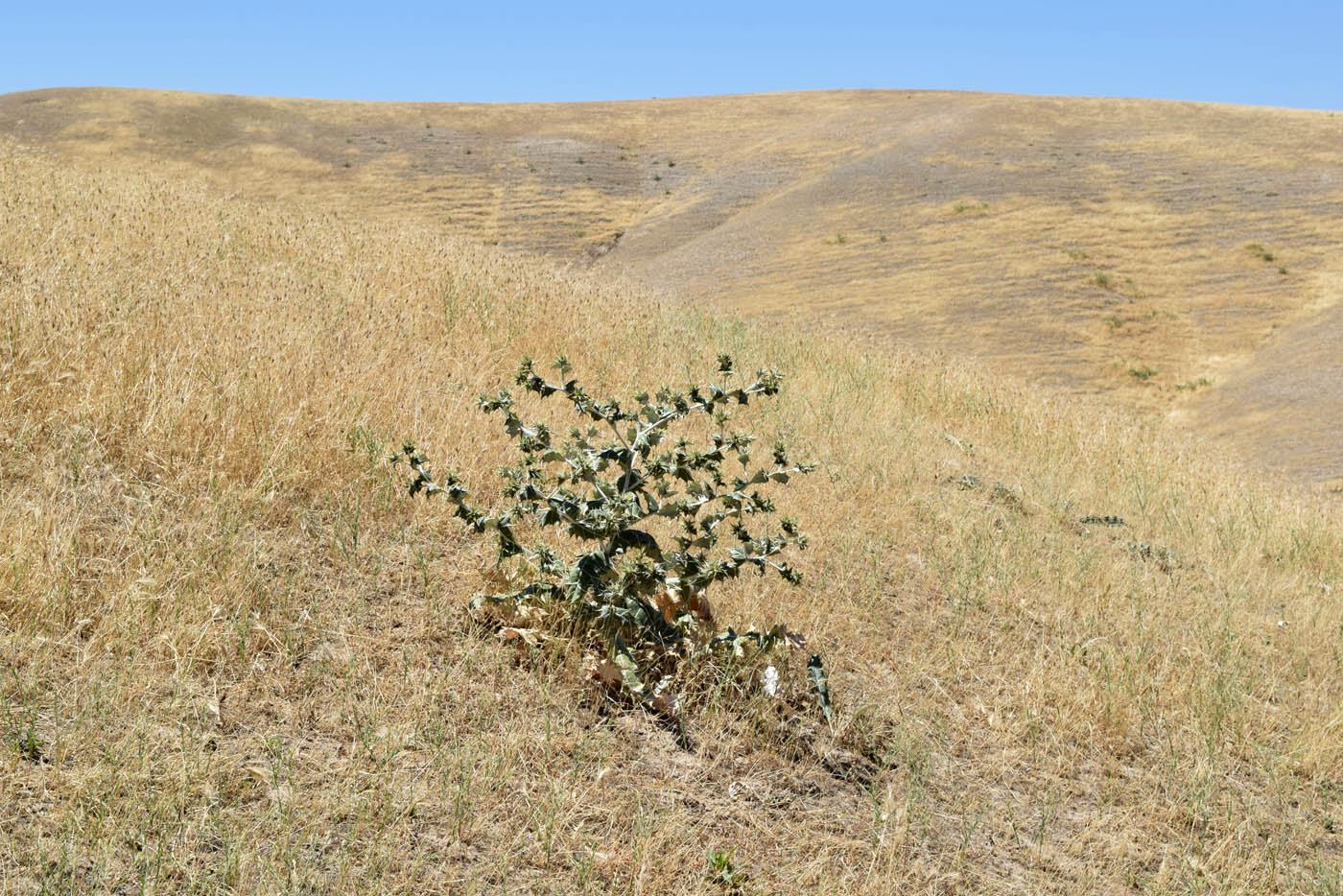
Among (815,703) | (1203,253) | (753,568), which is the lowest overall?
(815,703)

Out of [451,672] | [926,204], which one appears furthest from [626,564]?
[926,204]

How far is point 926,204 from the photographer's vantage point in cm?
2406

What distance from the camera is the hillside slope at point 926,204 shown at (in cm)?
1652

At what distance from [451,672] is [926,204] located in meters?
23.1

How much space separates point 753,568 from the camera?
3.96m

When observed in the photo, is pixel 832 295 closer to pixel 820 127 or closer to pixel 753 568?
pixel 753 568

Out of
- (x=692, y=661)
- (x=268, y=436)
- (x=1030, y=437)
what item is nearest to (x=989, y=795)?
(x=692, y=661)

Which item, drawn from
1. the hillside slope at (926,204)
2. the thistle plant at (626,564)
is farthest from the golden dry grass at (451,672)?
the hillside slope at (926,204)

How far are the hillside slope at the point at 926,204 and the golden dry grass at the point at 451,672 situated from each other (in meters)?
8.30

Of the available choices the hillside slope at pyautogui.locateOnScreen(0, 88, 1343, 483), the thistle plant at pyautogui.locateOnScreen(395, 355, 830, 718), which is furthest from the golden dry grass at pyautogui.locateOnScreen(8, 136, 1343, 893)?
the hillside slope at pyautogui.locateOnScreen(0, 88, 1343, 483)

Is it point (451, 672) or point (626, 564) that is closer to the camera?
point (451, 672)

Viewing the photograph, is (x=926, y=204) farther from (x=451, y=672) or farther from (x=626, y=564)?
(x=451, y=672)

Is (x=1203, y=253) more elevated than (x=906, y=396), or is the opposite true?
(x=1203, y=253)

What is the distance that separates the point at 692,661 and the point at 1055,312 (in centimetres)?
1654
